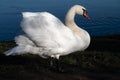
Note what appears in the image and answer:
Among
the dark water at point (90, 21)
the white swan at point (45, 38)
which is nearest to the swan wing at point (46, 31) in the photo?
the white swan at point (45, 38)

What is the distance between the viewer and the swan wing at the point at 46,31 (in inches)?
444

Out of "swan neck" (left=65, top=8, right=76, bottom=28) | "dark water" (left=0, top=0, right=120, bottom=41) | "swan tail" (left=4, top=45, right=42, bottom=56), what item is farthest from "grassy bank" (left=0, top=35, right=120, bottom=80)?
"dark water" (left=0, top=0, right=120, bottom=41)

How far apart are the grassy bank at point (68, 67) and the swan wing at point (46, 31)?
821 mm

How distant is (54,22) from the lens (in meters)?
11.5

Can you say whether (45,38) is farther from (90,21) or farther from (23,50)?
(90,21)

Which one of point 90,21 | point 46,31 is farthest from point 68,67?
point 90,21

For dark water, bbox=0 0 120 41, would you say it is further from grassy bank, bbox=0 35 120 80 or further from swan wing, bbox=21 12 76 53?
swan wing, bbox=21 12 76 53

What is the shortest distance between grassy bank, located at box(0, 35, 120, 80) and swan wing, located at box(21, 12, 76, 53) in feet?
2.69

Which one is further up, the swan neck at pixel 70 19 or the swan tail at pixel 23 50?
the swan neck at pixel 70 19

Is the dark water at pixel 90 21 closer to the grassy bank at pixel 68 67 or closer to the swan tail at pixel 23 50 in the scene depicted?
the grassy bank at pixel 68 67

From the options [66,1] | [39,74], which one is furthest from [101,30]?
[39,74]

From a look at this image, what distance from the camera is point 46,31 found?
1144cm

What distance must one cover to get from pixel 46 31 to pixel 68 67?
1533 mm

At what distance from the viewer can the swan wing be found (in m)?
11.3
